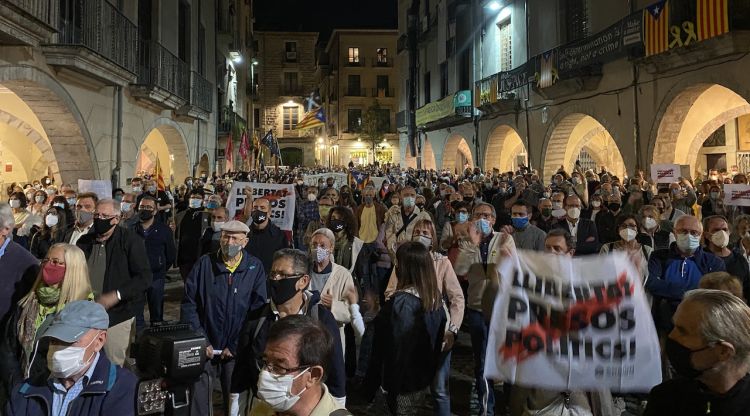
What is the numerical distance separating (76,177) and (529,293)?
12.9m

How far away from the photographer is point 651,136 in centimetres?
1473

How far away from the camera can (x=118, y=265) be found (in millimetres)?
4996

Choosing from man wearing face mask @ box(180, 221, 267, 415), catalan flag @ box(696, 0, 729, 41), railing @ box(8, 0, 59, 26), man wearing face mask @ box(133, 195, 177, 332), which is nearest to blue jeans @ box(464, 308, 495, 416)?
man wearing face mask @ box(180, 221, 267, 415)

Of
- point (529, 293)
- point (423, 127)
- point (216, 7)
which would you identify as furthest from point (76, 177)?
point (423, 127)

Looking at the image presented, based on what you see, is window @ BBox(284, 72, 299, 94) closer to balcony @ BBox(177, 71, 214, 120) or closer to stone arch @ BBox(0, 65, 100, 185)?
balcony @ BBox(177, 71, 214, 120)

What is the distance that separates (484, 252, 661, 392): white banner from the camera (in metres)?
2.97

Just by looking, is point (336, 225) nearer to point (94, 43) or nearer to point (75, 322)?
point (75, 322)

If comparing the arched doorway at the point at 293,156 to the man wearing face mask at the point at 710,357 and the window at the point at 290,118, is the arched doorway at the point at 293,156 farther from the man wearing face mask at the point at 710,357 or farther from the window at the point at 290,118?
the man wearing face mask at the point at 710,357

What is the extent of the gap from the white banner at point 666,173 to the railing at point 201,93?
1560 cm

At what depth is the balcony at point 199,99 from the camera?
21.2 metres

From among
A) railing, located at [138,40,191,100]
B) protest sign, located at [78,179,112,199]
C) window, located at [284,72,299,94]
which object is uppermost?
window, located at [284,72,299,94]

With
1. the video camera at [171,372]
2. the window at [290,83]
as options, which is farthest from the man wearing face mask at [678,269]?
the window at [290,83]

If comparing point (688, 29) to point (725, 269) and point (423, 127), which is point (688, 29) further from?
point (423, 127)

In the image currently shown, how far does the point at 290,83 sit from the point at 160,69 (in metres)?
51.0
